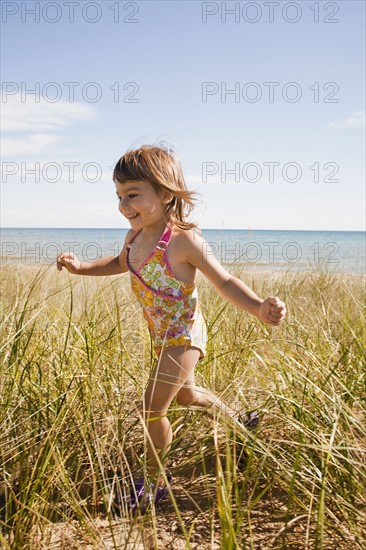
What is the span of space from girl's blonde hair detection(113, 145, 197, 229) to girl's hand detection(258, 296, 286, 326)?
0.53 meters

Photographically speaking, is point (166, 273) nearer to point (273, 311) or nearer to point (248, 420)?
point (273, 311)

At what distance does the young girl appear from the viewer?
72.5 inches

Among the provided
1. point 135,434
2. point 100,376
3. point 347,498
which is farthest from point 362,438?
point 100,376

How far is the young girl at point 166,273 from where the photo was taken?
6.04ft

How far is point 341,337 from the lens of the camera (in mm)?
2555

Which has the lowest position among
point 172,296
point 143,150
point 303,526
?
point 303,526

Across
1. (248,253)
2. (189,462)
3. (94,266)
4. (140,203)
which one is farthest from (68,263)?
(248,253)

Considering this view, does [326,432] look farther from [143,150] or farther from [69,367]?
[143,150]

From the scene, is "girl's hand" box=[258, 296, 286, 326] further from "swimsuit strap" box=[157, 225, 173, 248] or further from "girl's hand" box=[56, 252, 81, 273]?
"girl's hand" box=[56, 252, 81, 273]

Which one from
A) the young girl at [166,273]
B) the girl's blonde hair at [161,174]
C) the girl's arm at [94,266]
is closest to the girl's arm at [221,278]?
the young girl at [166,273]

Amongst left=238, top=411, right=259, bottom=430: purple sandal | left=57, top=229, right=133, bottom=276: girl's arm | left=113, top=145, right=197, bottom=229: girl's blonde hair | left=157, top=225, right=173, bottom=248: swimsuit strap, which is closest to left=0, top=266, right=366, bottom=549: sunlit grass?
left=238, top=411, right=259, bottom=430: purple sandal

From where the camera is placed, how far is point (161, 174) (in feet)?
6.81

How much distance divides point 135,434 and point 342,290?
3060 millimetres

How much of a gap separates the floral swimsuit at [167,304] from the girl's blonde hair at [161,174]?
0.44 feet
